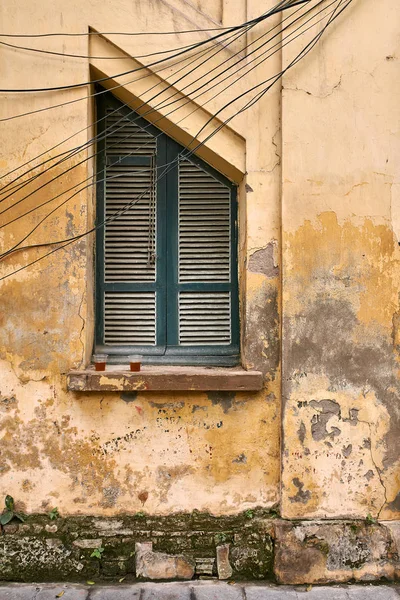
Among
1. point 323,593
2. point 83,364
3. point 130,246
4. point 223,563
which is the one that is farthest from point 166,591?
point 130,246

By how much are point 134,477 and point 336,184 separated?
2414mm

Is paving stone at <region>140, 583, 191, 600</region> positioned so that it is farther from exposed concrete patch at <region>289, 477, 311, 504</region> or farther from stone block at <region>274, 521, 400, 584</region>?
exposed concrete patch at <region>289, 477, 311, 504</region>

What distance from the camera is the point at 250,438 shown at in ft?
12.0

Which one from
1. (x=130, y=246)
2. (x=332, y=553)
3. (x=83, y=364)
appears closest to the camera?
(x=332, y=553)

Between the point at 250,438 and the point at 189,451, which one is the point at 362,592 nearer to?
the point at 250,438

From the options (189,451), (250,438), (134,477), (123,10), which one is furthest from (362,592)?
(123,10)

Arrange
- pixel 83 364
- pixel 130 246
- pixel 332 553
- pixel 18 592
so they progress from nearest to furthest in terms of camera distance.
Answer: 1. pixel 18 592
2. pixel 332 553
3. pixel 83 364
4. pixel 130 246

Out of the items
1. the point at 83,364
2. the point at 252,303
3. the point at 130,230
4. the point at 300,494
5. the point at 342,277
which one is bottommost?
the point at 300,494

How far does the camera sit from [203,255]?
3.96 meters

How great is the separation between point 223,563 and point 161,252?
2195 mm

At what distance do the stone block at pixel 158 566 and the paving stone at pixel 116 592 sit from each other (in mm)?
110

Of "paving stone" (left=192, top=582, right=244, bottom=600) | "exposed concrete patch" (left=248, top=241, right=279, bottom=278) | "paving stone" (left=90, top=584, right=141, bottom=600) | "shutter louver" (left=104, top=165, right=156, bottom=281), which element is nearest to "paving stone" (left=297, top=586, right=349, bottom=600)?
"paving stone" (left=192, top=582, right=244, bottom=600)

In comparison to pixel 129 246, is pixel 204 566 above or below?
below

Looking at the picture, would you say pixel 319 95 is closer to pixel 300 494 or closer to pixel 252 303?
pixel 252 303
